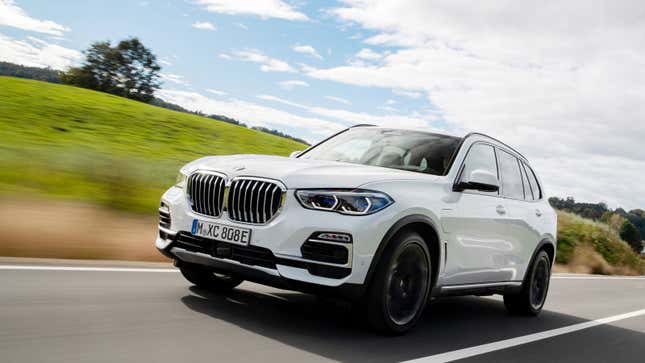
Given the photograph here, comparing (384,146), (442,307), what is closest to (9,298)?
(384,146)

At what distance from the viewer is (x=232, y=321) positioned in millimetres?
5078

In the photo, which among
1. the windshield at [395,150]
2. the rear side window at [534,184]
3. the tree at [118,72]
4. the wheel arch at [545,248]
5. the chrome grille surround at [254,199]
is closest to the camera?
the chrome grille surround at [254,199]

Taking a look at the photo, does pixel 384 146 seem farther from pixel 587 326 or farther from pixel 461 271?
pixel 587 326

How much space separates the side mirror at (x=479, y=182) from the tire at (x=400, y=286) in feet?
2.42

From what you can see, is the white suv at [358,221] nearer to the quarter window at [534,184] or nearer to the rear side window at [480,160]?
the rear side window at [480,160]

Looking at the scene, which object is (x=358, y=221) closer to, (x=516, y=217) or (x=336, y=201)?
(x=336, y=201)

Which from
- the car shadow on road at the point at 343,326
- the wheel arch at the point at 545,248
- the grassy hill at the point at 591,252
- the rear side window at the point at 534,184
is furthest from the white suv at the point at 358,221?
the grassy hill at the point at 591,252

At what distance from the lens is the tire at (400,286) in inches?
194

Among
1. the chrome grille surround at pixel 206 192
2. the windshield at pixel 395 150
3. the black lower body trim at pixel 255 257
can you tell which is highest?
the windshield at pixel 395 150

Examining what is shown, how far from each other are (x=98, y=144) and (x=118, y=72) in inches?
1859

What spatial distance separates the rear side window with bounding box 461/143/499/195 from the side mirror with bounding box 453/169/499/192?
0.18m

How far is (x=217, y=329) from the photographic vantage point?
478 centimetres

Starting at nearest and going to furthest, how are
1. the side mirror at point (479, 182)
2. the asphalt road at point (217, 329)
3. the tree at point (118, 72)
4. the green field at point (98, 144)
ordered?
the asphalt road at point (217, 329)
the side mirror at point (479, 182)
the green field at point (98, 144)
the tree at point (118, 72)

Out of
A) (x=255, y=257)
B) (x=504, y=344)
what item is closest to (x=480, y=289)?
(x=504, y=344)
